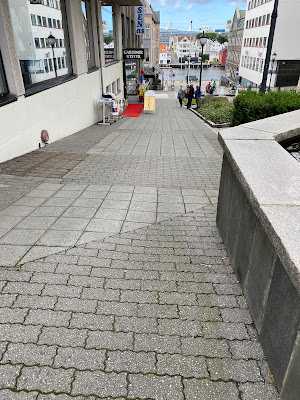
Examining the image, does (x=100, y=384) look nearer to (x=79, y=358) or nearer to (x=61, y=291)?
(x=79, y=358)

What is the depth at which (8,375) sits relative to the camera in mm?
2240

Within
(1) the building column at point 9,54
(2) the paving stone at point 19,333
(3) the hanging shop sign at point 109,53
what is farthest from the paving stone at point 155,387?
(3) the hanging shop sign at point 109,53

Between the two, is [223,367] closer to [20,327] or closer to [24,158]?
→ [20,327]

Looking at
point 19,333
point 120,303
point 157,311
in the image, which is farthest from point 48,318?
point 157,311

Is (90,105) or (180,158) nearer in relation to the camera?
(180,158)

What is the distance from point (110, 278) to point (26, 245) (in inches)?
50.9

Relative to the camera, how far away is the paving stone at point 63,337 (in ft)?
8.29

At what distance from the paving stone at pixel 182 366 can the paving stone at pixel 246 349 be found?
294mm

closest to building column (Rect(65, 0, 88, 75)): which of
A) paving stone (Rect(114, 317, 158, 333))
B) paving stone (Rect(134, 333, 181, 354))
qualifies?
paving stone (Rect(114, 317, 158, 333))

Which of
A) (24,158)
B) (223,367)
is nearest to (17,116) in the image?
(24,158)

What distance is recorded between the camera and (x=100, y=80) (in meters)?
17.3

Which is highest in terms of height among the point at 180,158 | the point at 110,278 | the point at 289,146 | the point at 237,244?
the point at 289,146

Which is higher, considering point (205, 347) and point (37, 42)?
point (37, 42)

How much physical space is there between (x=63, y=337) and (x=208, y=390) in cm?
124
